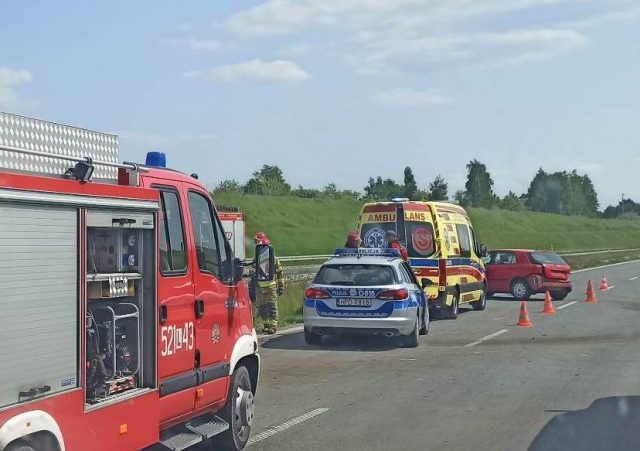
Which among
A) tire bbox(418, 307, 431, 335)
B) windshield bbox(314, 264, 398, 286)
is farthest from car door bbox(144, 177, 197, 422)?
tire bbox(418, 307, 431, 335)

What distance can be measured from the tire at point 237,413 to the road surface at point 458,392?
25 centimetres

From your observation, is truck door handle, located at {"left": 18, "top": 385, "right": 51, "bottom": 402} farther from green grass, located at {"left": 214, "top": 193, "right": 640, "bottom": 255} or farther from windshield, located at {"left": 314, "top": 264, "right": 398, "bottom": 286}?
green grass, located at {"left": 214, "top": 193, "right": 640, "bottom": 255}

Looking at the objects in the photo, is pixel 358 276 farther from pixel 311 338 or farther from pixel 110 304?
pixel 110 304

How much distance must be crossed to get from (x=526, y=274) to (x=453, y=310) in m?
7.03

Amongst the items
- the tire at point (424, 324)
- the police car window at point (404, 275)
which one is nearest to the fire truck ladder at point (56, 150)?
the police car window at point (404, 275)

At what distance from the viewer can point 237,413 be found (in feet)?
25.2

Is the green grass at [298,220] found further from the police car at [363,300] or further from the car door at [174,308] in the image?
the car door at [174,308]

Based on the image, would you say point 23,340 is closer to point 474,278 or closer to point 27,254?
point 27,254

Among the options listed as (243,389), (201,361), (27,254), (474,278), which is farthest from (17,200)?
(474,278)

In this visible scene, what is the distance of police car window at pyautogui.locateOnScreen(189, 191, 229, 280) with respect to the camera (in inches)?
282

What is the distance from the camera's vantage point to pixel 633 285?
34.8 metres

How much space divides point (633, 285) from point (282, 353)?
2424 cm

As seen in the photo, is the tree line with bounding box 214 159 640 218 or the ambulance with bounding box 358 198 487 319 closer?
the ambulance with bounding box 358 198 487 319

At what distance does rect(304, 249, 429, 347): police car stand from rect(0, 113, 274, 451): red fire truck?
6812 mm
